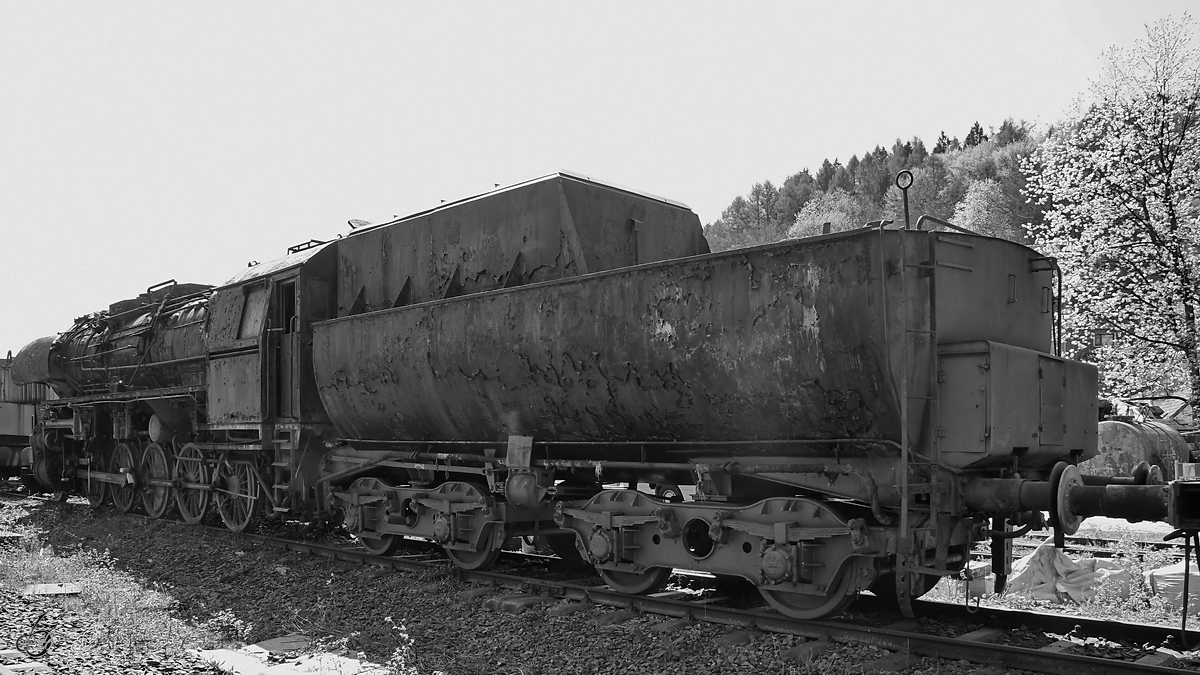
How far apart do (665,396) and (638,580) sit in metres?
1.83

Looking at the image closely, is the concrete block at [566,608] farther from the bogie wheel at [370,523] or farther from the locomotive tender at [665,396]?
the bogie wheel at [370,523]

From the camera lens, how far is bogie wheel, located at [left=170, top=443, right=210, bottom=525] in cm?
1421

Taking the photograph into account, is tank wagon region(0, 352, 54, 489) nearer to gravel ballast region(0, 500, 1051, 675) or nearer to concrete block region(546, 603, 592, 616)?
gravel ballast region(0, 500, 1051, 675)

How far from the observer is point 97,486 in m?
17.8

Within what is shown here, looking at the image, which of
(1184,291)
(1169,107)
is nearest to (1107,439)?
(1184,291)

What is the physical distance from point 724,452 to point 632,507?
40.3 inches

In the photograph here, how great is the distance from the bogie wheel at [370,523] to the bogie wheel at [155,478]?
5697mm

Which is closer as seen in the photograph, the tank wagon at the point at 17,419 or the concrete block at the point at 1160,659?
the concrete block at the point at 1160,659

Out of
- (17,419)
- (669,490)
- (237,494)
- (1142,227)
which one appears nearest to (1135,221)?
(1142,227)

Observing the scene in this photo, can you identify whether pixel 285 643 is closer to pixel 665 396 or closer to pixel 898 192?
pixel 665 396

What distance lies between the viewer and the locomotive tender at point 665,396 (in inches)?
257

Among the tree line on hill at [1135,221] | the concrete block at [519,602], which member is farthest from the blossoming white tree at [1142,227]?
the concrete block at [519,602]

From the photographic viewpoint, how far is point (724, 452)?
774 cm

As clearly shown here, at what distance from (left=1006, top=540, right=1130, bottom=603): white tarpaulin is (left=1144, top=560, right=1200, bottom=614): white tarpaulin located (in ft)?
0.98
